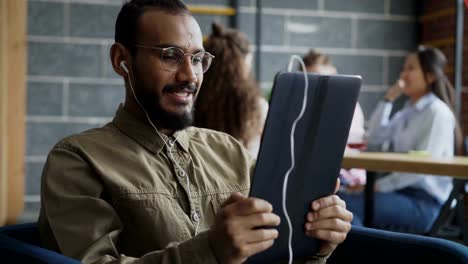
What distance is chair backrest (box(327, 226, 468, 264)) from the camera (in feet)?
4.71

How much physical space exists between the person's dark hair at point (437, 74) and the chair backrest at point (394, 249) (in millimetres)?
2185

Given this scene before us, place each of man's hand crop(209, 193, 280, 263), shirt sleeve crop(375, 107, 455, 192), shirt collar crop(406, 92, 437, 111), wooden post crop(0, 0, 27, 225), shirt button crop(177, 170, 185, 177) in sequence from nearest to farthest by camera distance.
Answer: man's hand crop(209, 193, 280, 263) → shirt button crop(177, 170, 185, 177) → shirt sleeve crop(375, 107, 455, 192) → shirt collar crop(406, 92, 437, 111) → wooden post crop(0, 0, 27, 225)

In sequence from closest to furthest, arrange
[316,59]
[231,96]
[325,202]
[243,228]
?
1. [243,228]
2. [325,202]
3. [231,96]
4. [316,59]

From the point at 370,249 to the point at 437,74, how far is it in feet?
8.27

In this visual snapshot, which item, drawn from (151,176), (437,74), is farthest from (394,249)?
(437,74)

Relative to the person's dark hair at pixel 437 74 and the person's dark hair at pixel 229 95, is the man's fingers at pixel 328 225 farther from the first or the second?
the person's dark hair at pixel 437 74

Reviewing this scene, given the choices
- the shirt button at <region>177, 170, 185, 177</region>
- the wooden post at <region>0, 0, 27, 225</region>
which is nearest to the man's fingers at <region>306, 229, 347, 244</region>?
the shirt button at <region>177, 170, 185, 177</region>

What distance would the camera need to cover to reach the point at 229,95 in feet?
9.47

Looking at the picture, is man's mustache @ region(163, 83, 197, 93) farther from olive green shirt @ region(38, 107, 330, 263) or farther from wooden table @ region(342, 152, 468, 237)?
wooden table @ region(342, 152, 468, 237)

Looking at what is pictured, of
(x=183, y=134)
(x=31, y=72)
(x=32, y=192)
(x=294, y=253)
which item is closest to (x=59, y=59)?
(x=31, y=72)

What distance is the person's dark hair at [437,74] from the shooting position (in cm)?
380

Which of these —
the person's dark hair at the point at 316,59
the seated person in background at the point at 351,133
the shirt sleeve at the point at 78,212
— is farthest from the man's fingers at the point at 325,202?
the person's dark hair at the point at 316,59

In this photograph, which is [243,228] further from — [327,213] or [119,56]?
[119,56]

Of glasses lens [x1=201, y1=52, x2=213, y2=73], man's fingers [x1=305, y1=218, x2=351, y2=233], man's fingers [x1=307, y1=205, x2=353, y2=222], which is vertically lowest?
man's fingers [x1=305, y1=218, x2=351, y2=233]
